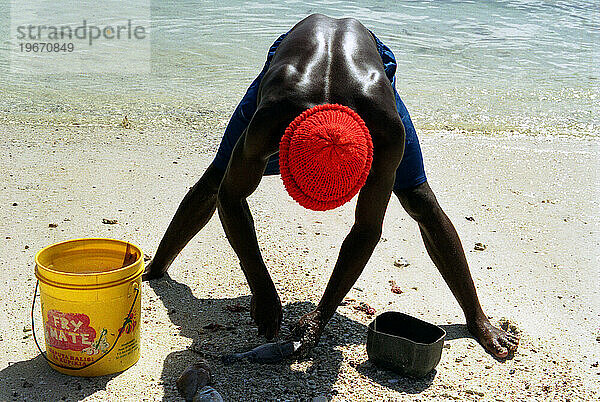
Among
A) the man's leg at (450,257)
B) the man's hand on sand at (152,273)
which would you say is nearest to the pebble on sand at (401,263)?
the man's leg at (450,257)

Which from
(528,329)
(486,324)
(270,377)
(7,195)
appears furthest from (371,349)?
(7,195)

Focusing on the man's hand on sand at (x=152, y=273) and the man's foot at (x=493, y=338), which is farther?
the man's hand on sand at (x=152, y=273)

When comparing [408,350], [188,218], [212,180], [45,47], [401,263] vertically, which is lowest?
[45,47]

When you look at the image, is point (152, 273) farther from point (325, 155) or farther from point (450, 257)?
point (325, 155)

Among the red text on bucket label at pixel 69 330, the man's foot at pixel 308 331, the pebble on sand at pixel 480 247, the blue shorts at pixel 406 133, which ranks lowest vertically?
the pebble on sand at pixel 480 247

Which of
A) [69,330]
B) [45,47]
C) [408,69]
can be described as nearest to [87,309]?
[69,330]

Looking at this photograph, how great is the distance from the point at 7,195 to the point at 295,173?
303 cm

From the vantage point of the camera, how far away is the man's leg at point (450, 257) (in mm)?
3281

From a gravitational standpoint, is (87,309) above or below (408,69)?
above

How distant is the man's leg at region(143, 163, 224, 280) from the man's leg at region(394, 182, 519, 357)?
2.97 ft

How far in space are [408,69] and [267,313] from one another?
24.5 feet

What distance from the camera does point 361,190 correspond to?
2.88 metres

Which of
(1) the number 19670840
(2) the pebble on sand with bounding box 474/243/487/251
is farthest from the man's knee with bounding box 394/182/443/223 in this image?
(1) the number 19670840

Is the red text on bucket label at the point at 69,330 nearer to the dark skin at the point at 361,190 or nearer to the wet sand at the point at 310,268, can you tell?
the wet sand at the point at 310,268
